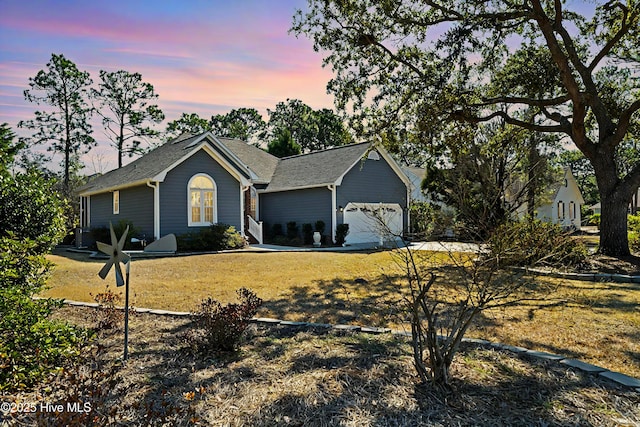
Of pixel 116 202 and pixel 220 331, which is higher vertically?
pixel 116 202

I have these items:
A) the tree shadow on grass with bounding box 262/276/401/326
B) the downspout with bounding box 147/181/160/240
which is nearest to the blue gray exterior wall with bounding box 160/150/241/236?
the downspout with bounding box 147/181/160/240

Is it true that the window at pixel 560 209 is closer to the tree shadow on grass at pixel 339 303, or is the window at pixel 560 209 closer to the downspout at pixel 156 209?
the tree shadow on grass at pixel 339 303

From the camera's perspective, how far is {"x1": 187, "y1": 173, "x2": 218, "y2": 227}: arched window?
57.9 feet

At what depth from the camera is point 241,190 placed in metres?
19.3

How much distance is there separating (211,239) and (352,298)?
10.4 m

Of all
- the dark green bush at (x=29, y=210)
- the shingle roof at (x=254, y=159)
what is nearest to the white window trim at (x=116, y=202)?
the shingle roof at (x=254, y=159)

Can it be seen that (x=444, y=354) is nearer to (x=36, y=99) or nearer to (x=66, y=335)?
(x=66, y=335)

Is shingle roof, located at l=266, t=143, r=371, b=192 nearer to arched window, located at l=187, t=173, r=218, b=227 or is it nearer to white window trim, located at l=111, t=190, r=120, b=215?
arched window, located at l=187, t=173, r=218, b=227

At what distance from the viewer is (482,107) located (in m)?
13.9

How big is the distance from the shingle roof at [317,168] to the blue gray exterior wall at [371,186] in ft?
1.90

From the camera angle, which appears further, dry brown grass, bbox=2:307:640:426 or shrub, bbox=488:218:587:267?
shrub, bbox=488:218:587:267

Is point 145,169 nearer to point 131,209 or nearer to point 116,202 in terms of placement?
point 131,209

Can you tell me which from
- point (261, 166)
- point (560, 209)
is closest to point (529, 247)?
point (261, 166)

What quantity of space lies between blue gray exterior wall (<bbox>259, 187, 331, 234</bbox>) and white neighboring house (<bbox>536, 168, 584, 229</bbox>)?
755 inches
